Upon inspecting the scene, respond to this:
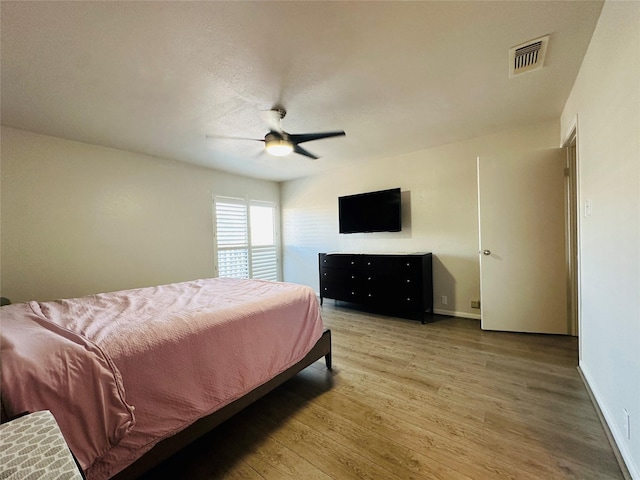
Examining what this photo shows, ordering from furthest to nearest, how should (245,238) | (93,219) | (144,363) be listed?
1. (245,238)
2. (93,219)
3. (144,363)

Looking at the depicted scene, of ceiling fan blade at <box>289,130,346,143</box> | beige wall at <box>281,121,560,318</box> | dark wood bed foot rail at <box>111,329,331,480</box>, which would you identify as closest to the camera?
dark wood bed foot rail at <box>111,329,331,480</box>

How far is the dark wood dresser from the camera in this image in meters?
3.48

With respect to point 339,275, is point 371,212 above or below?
above

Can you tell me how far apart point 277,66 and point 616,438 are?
9.99 ft

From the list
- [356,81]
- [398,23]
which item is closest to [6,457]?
[398,23]

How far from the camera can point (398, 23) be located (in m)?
1.51

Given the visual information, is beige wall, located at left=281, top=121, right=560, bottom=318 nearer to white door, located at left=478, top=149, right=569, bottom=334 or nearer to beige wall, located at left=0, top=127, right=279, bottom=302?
white door, located at left=478, top=149, right=569, bottom=334

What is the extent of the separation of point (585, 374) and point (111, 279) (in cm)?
492

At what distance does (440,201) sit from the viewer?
12.2ft

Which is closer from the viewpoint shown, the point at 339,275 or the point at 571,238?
the point at 571,238

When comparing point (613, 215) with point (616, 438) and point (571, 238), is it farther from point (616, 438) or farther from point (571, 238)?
point (571, 238)

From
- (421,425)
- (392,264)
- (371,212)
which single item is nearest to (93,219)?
(371,212)

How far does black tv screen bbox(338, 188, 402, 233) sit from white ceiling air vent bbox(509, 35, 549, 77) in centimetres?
208

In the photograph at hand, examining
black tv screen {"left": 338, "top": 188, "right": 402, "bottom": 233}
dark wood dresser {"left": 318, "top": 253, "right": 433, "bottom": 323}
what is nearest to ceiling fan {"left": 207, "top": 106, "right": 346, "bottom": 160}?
black tv screen {"left": 338, "top": 188, "right": 402, "bottom": 233}
